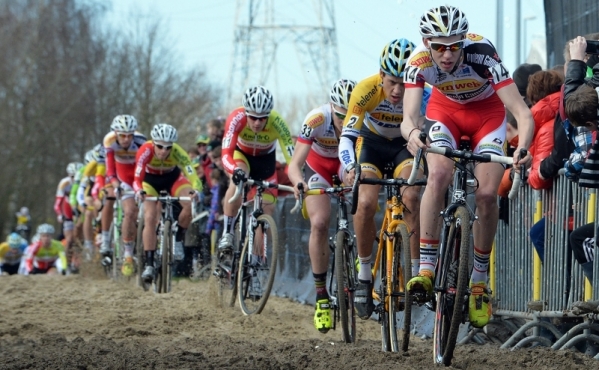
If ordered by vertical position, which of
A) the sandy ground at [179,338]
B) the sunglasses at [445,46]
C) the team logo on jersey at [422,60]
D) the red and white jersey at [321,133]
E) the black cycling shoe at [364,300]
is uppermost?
the sunglasses at [445,46]

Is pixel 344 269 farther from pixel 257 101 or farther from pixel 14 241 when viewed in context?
pixel 14 241

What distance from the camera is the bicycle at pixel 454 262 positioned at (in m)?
6.54

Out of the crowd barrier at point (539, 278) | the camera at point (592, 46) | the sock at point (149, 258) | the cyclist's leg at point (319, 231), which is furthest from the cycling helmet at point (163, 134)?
the camera at point (592, 46)

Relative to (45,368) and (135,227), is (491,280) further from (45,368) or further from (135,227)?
(135,227)

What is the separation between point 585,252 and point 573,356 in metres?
0.81

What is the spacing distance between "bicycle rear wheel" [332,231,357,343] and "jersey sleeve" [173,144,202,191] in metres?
5.55

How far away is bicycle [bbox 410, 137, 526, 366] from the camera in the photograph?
6539mm

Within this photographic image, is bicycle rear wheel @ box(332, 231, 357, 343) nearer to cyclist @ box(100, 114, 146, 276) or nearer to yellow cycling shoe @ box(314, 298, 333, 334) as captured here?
yellow cycling shoe @ box(314, 298, 333, 334)

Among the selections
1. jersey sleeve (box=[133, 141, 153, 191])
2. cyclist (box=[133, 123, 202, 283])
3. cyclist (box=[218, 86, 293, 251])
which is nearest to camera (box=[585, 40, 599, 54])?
cyclist (box=[218, 86, 293, 251])

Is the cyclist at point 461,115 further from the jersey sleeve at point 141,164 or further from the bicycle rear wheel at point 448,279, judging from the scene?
the jersey sleeve at point 141,164

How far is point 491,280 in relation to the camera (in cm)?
928

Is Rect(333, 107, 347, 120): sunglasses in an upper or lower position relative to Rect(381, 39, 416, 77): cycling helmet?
lower

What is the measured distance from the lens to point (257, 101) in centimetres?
1159

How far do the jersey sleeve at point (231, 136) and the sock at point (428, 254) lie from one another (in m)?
4.52
